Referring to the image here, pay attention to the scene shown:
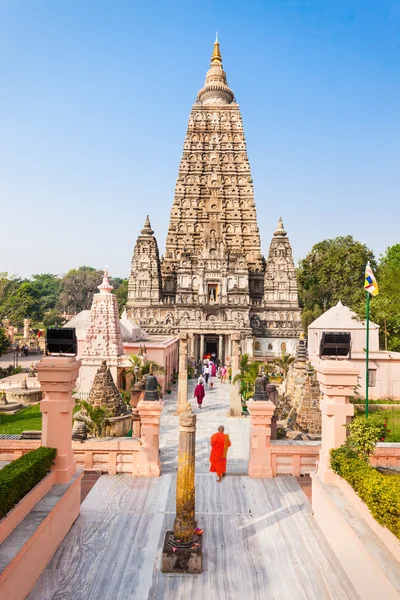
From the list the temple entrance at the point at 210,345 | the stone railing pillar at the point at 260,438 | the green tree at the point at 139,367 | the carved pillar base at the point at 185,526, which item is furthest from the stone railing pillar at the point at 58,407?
the temple entrance at the point at 210,345

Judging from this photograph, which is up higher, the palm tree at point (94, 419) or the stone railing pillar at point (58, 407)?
the stone railing pillar at point (58, 407)

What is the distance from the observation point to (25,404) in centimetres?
2225

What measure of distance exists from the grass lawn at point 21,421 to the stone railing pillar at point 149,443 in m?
8.93

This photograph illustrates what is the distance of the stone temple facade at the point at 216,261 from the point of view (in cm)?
4084

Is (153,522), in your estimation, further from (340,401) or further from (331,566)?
(340,401)

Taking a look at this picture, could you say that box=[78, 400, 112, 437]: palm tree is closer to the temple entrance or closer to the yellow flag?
the yellow flag

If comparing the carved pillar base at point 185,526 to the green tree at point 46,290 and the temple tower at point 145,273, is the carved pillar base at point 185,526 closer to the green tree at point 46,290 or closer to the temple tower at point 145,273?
the temple tower at point 145,273

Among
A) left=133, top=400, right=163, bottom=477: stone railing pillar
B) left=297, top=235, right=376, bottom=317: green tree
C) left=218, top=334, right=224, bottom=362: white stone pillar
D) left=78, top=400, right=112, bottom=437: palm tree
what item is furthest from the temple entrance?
left=133, top=400, right=163, bottom=477: stone railing pillar

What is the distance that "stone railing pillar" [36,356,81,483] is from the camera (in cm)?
775

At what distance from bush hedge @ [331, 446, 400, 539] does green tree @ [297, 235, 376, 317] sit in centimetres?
4807

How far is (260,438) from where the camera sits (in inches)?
391

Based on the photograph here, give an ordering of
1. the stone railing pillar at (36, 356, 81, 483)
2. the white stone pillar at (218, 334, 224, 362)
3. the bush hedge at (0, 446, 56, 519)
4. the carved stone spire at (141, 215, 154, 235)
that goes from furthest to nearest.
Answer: the carved stone spire at (141, 215, 154, 235) → the white stone pillar at (218, 334, 224, 362) → the stone railing pillar at (36, 356, 81, 483) → the bush hedge at (0, 446, 56, 519)

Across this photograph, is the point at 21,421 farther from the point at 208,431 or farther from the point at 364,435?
the point at 364,435

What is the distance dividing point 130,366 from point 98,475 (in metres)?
12.2
